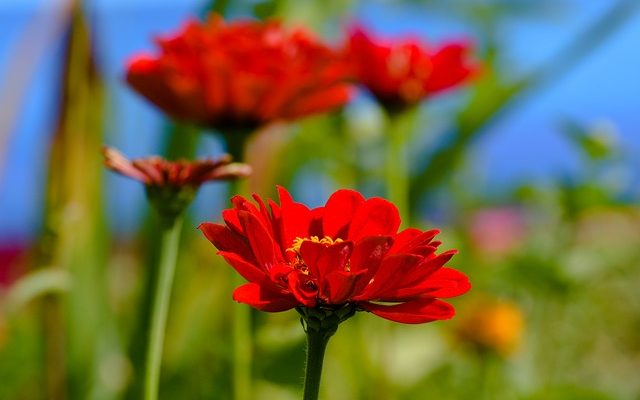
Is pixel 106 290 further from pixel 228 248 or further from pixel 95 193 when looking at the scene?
pixel 228 248

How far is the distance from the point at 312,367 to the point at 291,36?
0.82ft

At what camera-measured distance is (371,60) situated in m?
0.54

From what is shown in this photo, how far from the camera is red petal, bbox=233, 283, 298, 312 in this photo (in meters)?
0.22

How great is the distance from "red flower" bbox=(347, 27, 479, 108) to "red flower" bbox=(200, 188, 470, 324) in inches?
11.6

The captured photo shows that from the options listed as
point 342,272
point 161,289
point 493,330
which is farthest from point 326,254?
point 493,330

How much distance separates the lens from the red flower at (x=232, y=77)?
1.36 ft

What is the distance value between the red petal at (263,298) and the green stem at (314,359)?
1cm

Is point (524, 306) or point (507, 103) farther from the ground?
point (507, 103)

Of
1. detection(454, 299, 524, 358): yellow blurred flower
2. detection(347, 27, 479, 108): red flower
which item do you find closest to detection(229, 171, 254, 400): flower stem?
detection(347, 27, 479, 108): red flower

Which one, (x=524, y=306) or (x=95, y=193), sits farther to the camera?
(x=524, y=306)

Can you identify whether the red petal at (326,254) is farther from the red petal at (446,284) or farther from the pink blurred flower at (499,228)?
the pink blurred flower at (499,228)

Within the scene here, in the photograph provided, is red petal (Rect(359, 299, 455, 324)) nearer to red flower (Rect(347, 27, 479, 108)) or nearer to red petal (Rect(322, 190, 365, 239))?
red petal (Rect(322, 190, 365, 239))

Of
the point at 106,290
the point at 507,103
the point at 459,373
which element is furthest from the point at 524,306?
the point at 106,290


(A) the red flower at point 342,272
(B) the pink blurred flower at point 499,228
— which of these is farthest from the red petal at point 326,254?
(B) the pink blurred flower at point 499,228
